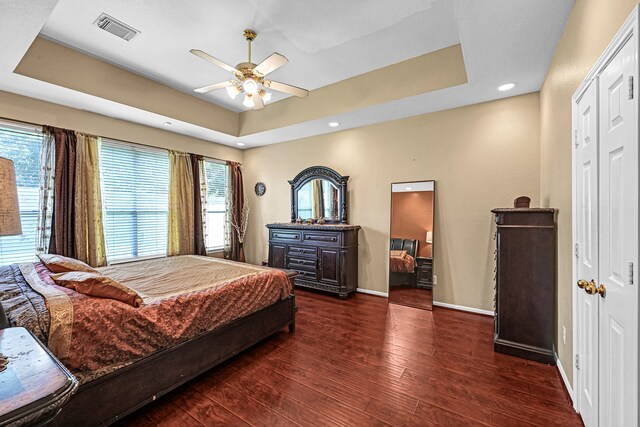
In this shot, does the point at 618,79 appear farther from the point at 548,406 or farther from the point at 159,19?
the point at 159,19

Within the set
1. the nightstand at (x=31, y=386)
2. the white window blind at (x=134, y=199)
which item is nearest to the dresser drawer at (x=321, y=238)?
the white window blind at (x=134, y=199)

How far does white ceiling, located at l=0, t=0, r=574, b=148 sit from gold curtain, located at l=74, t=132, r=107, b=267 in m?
0.52

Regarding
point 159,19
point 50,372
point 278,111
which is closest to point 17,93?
point 159,19

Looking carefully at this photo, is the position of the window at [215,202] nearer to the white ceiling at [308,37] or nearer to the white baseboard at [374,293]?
the white ceiling at [308,37]

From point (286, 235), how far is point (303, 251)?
44 cm

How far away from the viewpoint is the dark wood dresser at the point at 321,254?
4082 mm

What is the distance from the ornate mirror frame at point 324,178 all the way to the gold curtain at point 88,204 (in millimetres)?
2843

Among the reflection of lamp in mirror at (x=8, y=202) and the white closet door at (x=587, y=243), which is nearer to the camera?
the reflection of lamp in mirror at (x=8, y=202)

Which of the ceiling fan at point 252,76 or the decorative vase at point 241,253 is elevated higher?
the ceiling fan at point 252,76

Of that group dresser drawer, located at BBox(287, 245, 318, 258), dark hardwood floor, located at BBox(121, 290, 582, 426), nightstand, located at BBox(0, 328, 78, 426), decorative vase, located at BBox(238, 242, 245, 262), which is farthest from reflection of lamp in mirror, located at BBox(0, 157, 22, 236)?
decorative vase, located at BBox(238, 242, 245, 262)

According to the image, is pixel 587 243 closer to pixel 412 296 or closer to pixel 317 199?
pixel 412 296

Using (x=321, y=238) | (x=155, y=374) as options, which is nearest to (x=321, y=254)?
(x=321, y=238)

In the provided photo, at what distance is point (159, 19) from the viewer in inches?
98.9

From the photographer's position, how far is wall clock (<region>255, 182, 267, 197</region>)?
5578 millimetres
